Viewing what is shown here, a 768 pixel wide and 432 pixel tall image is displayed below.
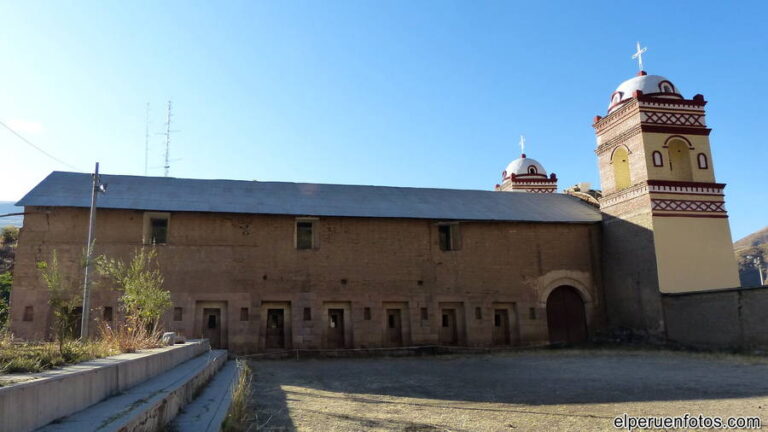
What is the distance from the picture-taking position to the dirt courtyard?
23.5 feet

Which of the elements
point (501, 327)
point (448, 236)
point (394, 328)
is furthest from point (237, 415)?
point (501, 327)

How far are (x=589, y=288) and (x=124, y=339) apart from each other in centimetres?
1905

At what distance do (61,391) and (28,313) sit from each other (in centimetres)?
1653

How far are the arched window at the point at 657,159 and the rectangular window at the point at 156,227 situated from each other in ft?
59.7

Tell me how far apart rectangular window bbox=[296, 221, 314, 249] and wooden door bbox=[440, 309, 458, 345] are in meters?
5.94

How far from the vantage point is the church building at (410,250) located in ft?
62.5

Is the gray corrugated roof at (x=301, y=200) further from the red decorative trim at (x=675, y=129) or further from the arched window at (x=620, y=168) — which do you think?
the red decorative trim at (x=675, y=129)

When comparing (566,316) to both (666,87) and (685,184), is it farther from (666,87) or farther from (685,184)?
(666,87)

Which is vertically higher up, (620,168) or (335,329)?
(620,168)

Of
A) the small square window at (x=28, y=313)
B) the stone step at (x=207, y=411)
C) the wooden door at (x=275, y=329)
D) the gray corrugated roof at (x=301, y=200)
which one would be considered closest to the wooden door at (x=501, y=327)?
the gray corrugated roof at (x=301, y=200)

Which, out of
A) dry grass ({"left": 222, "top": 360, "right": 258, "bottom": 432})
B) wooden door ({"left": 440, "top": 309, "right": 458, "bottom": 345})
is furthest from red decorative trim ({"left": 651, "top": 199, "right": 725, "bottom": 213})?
→ dry grass ({"left": 222, "top": 360, "right": 258, "bottom": 432})

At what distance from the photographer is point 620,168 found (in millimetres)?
23297

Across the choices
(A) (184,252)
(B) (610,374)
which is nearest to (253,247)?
(A) (184,252)

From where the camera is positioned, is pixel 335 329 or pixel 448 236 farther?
pixel 448 236
